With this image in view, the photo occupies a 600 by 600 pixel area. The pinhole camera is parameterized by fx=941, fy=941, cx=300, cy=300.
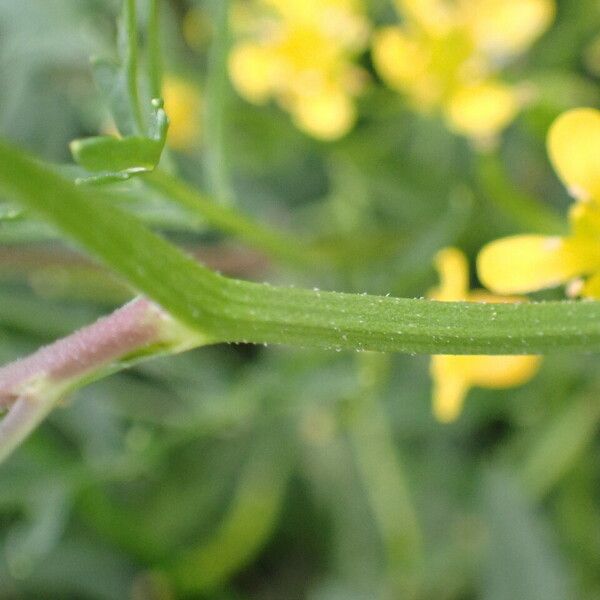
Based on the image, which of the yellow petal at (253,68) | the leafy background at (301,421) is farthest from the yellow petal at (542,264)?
the yellow petal at (253,68)

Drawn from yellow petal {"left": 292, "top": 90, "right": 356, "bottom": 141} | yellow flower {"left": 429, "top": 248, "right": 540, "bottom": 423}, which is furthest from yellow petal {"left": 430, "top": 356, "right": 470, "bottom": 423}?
yellow petal {"left": 292, "top": 90, "right": 356, "bottom": 141}

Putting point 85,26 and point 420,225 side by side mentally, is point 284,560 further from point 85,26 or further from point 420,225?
point 85,26

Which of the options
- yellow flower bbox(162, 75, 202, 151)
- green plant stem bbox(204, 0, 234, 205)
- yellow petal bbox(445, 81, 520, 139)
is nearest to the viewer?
green plant stem bbox(204, 0, 234, 205)

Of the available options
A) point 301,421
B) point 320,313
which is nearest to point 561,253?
point 320,313

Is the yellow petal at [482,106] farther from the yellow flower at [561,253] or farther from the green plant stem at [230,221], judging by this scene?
the yellow flower at [561,253]

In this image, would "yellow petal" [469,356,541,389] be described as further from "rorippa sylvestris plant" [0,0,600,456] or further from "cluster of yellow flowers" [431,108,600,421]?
"rorippa sylvestris plant" [0,0,600,456]

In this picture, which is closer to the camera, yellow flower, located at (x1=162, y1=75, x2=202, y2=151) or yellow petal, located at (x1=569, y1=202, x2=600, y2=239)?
yellow petal, located at (x1=569, y1=202, x2=600, y2=239)

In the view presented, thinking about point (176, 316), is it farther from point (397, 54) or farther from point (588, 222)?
point (397, 54)
